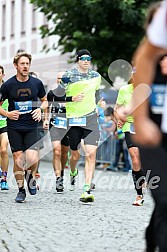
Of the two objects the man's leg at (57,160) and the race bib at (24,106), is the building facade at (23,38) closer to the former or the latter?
the man's leg at (57,160)

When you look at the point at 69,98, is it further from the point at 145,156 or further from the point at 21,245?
the point at 145,156

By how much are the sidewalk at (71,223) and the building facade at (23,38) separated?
26.7 meters

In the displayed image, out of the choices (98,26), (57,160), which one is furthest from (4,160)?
(98,26)

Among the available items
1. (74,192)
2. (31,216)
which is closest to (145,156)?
(31,216)

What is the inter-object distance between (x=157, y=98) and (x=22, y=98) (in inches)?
257

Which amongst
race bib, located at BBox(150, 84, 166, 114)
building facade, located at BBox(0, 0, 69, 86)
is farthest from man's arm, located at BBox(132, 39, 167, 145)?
building facade, located at BBox(0, 0, 69, 86)

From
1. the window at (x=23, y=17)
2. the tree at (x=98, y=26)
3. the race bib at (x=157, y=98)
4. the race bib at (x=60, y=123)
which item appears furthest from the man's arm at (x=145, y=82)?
the window at (x=23, y=17)

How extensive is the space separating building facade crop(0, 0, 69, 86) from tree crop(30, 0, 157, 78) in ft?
38.2

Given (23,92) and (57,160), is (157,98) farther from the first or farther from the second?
(57,160)

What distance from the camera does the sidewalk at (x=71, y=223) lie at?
23.3ft

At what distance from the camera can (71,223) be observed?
8719 mm

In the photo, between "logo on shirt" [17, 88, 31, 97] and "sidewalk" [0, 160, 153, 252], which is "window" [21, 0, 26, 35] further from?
"logo on shirt" [17, 88, 31, 97]

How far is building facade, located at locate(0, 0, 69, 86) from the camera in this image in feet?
133

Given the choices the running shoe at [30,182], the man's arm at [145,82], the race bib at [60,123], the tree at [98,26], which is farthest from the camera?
the tree at [98,26]
